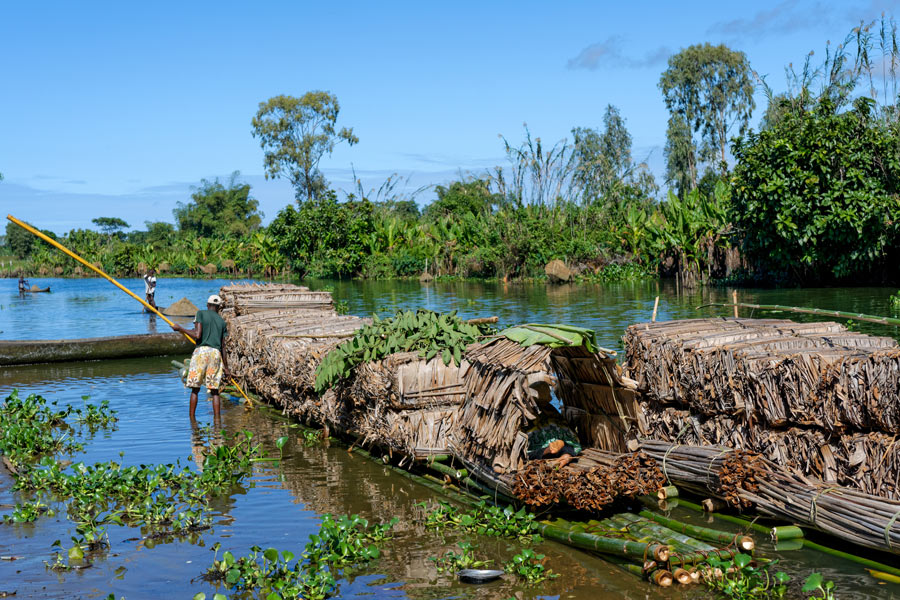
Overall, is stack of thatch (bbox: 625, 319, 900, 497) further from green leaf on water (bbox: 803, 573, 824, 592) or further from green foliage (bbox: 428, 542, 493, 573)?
green foliage (bbox: 428, 542, 493, 573)

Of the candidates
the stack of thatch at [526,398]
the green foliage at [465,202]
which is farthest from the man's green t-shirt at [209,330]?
the green foliage at [465,202]

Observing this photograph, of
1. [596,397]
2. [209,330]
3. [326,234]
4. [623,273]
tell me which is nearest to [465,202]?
[326,234]

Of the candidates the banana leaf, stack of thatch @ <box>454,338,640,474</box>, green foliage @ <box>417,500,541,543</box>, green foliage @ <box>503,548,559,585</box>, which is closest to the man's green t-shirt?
stack of thatch @ <box>454,338,640,474</box>

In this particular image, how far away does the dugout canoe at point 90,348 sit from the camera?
16.6m

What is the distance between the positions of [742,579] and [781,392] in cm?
190

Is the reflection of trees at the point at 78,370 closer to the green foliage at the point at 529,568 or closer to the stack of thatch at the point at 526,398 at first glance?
the stack of thatch at the point at 526,398

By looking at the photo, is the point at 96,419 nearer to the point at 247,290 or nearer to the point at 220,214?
the point at 247,290

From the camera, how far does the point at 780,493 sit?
Answer: 245 inches

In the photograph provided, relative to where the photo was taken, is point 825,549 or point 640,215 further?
point 640,215

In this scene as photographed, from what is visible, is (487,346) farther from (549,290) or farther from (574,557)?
(549,290)

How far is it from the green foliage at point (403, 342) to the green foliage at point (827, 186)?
1714 centimetres

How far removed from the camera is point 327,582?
5.43 m

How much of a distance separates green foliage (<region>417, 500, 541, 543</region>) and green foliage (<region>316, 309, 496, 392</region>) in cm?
162

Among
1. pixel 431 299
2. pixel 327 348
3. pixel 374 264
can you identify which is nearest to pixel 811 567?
pixel 327 348
